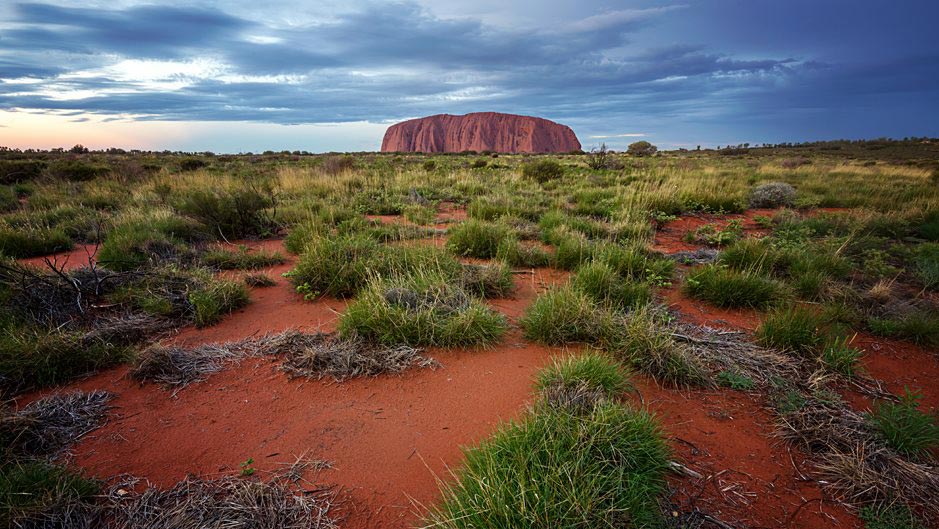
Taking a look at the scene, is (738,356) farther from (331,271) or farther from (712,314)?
(331,271)

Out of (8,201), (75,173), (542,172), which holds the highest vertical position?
(542,172)

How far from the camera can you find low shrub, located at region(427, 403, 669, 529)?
154 cm

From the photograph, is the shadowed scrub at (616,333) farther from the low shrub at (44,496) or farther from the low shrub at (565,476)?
the low shrub at (44,496)

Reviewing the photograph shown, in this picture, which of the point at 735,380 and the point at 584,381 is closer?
the point at 584,381

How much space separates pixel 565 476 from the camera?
5.70 feet

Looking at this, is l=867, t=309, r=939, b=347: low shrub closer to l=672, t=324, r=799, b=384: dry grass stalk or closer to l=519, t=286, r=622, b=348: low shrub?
l=672, t=324, r=799, b=384: dry grass stalk

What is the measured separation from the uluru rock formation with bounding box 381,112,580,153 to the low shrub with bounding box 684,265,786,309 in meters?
115

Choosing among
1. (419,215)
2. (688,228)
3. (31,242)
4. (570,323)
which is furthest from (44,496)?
(688,228)

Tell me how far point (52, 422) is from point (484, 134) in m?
125

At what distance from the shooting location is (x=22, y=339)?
9.41ft

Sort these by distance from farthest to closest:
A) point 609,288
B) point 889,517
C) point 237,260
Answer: point 237,260
point 609,288
point 889,517

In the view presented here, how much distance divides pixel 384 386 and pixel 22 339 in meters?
2.64

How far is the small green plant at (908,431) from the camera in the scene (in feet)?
6.88

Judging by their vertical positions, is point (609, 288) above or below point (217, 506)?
above
